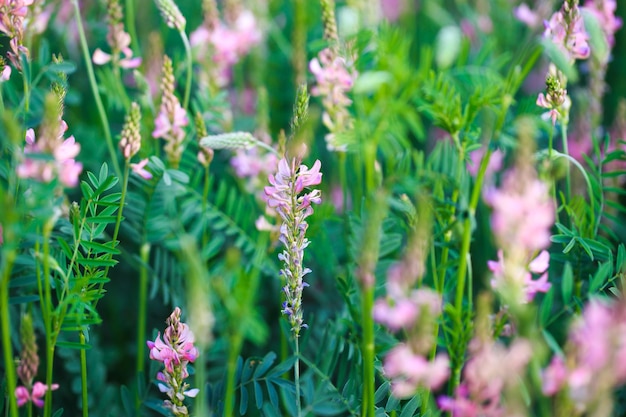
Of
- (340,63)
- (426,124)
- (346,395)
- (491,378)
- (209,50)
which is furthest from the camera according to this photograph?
(426,124)

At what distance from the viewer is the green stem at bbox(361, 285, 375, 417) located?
803 millimetres

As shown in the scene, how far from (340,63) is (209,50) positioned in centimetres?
54

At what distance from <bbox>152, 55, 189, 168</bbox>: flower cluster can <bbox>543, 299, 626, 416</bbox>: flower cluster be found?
860 mm

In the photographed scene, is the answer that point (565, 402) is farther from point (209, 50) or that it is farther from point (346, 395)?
point (209, 50)

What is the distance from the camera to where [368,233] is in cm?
71

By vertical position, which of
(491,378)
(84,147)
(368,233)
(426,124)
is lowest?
(426,124)

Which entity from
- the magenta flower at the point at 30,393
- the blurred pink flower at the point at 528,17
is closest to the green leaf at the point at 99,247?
the magenta flower at the point at 30,393

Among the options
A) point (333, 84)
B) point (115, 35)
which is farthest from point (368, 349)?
point (115, 35)

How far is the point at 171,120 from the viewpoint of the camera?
133 cm

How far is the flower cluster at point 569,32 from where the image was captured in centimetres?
105

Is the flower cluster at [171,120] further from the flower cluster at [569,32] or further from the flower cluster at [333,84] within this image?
the flower cluster at [569,32]

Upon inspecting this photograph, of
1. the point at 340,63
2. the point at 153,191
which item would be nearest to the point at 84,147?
the point at 153,191

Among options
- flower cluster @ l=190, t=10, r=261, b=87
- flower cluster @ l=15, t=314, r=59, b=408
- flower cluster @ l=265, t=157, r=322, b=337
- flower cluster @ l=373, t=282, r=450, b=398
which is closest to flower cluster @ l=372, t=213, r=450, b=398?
flower cluster @ l=373, t=282, r=450, b=398

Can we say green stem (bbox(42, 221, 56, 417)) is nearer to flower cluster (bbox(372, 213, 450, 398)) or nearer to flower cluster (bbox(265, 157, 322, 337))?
flower cluster (bbox(265, 157, 322, 337))
